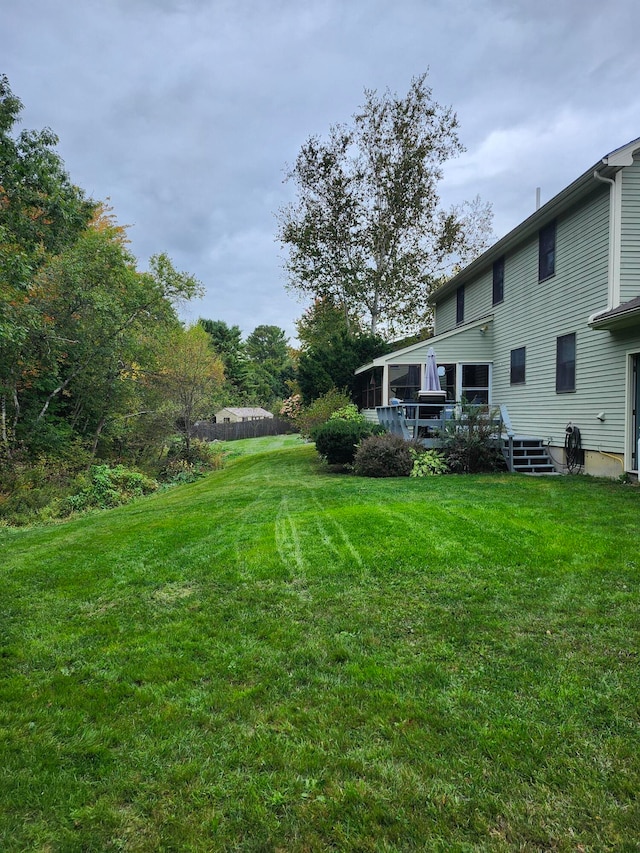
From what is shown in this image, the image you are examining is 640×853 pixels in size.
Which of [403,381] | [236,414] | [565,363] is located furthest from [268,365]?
[565,363]

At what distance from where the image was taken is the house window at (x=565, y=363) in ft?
31.0

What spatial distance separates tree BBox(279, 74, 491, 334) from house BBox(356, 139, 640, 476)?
8.52 meters

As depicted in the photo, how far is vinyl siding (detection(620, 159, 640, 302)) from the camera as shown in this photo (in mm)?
8070

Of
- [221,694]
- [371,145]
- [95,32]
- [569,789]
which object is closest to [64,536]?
[221,694]

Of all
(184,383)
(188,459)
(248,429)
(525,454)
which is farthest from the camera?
(248,429)

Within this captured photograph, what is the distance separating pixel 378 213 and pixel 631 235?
1538 centimetres

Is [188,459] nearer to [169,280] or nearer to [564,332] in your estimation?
[169,280]

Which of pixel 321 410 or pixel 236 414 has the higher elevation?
pixel 321 410

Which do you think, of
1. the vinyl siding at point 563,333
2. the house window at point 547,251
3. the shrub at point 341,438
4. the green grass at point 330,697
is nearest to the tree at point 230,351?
the shrub at point 341,438

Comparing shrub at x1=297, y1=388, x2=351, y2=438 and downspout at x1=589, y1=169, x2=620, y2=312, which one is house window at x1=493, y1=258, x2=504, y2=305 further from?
shrub at x1=297, y1=388, x2=351, y2=438

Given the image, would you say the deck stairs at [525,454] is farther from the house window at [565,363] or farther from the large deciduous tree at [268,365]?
the large deciduous tree at [268,365]

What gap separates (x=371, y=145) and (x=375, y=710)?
78.2 feet

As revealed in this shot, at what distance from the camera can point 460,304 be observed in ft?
51.8

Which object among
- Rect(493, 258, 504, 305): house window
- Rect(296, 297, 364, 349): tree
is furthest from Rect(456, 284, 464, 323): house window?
Rect(296, 297, 364, 349): tree
